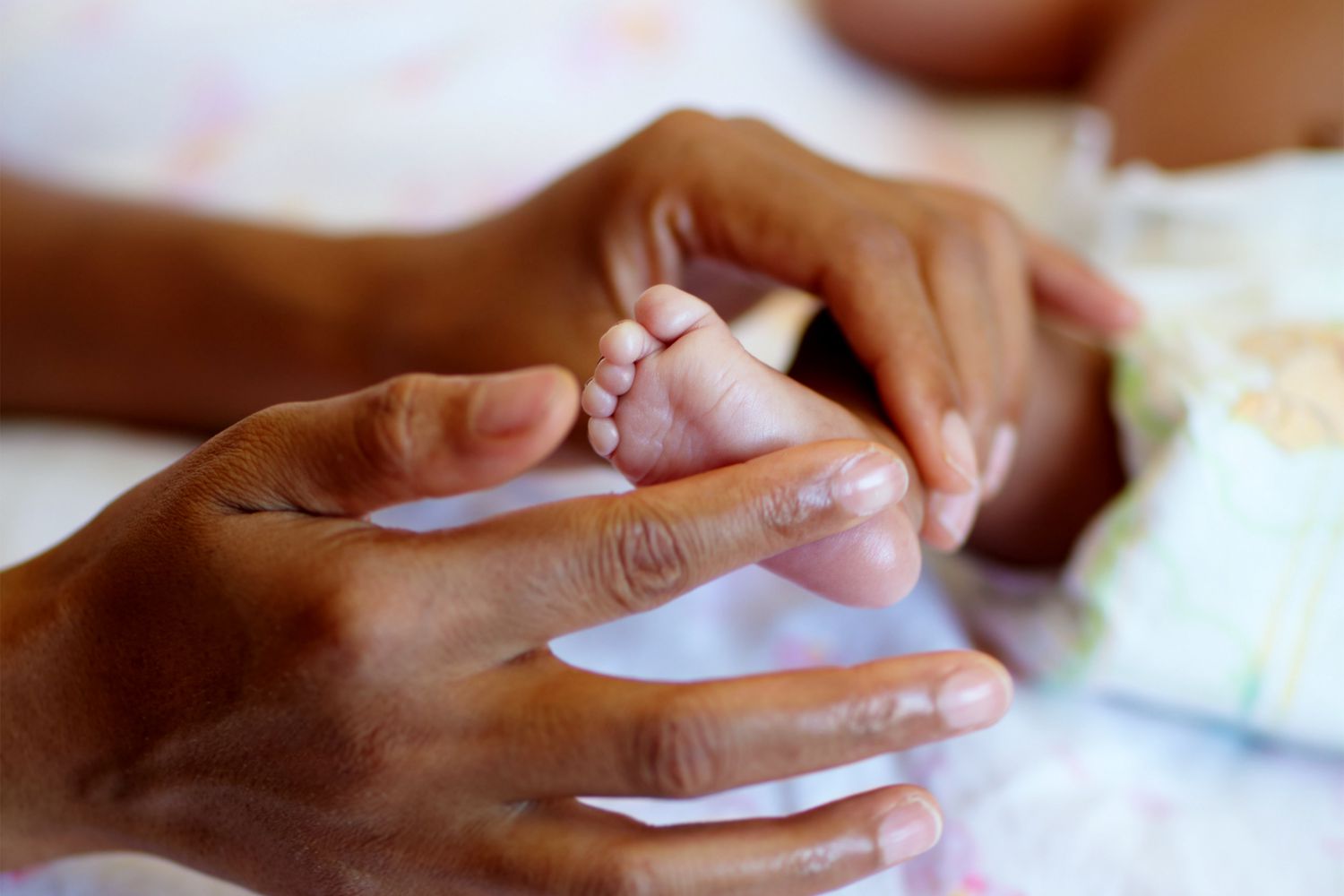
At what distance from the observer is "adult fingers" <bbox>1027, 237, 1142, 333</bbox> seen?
2.70 ft

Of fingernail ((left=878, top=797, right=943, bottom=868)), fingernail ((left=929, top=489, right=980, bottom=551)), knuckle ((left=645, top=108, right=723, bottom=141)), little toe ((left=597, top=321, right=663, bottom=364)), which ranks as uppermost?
Result: knuckle ((left=645, top=108, right=723, bottom=141))

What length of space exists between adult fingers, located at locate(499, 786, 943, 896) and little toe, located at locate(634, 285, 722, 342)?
0.68 feet

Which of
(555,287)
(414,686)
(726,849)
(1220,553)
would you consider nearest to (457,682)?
(414,686)

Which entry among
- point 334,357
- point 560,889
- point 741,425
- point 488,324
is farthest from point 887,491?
point 334,357

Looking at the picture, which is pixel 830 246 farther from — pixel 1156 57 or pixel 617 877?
pixel 1156 57

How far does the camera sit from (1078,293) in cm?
82

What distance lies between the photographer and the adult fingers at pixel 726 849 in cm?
43

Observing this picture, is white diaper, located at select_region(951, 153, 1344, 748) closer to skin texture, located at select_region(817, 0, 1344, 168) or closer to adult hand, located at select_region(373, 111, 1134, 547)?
adult hand, located at select_region(373, 111, 1134, 547)

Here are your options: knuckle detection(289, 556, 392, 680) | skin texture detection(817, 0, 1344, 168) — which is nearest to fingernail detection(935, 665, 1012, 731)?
knuckle detection(289, 556, 392, 680)

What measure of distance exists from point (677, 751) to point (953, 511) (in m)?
0.27

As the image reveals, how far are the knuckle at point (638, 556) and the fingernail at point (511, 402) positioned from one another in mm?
59

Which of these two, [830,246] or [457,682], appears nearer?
[457,682]

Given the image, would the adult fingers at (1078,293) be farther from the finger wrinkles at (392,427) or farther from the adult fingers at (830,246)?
the finger wrinkles at (392,427)

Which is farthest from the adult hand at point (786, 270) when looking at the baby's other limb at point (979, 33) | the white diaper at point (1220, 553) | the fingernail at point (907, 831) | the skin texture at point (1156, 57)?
the baby's other limb at point (979, 33)
